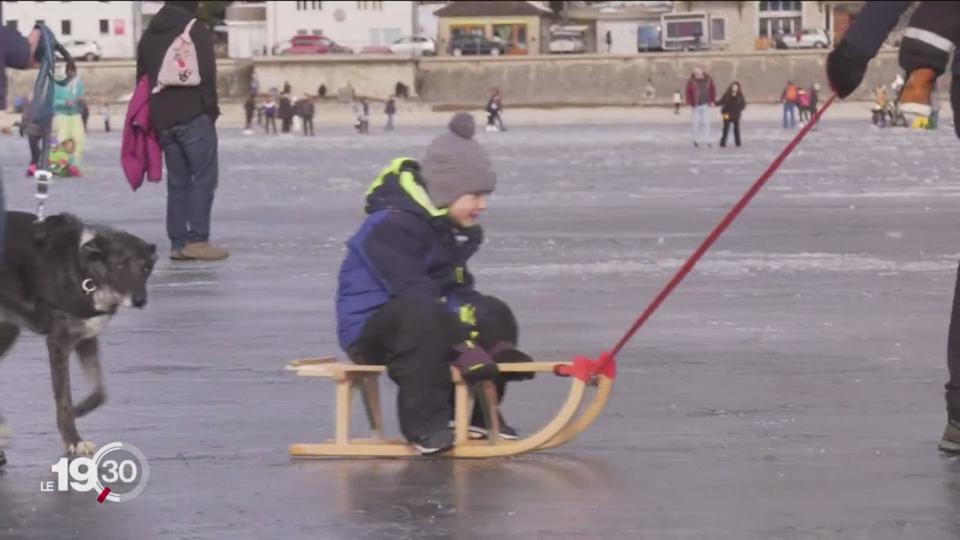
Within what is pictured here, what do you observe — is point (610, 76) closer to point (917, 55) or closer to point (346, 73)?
point (346, 73)

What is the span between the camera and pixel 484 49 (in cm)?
13938

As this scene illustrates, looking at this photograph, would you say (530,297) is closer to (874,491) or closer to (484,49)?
(874,491)

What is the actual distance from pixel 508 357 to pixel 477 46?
132m

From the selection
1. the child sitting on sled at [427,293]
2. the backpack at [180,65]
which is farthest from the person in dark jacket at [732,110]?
the child sitting on sled at [427,293]

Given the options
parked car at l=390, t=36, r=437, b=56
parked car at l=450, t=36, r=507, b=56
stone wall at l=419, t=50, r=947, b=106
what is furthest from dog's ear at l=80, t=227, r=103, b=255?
parked car at l=450, t=36, r=507, b=56

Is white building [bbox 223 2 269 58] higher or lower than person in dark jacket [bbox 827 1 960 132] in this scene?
lower

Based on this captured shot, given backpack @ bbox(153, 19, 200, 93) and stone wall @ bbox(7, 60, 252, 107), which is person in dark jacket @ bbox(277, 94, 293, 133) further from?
backpack @ bbox(153, 19, 200, 93)

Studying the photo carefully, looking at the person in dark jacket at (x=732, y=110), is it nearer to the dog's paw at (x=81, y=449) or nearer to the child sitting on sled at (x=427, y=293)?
the child sitting on sled at (x=427, y=293)

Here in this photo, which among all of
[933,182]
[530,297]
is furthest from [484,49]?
[530,297]

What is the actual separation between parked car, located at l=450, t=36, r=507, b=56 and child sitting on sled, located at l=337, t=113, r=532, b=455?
5150 inches

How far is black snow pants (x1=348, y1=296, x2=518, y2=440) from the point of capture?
791 cm

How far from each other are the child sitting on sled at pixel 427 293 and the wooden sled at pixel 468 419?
61 mm

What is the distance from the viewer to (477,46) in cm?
13988

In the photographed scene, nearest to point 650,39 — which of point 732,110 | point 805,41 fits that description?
point 805,41
